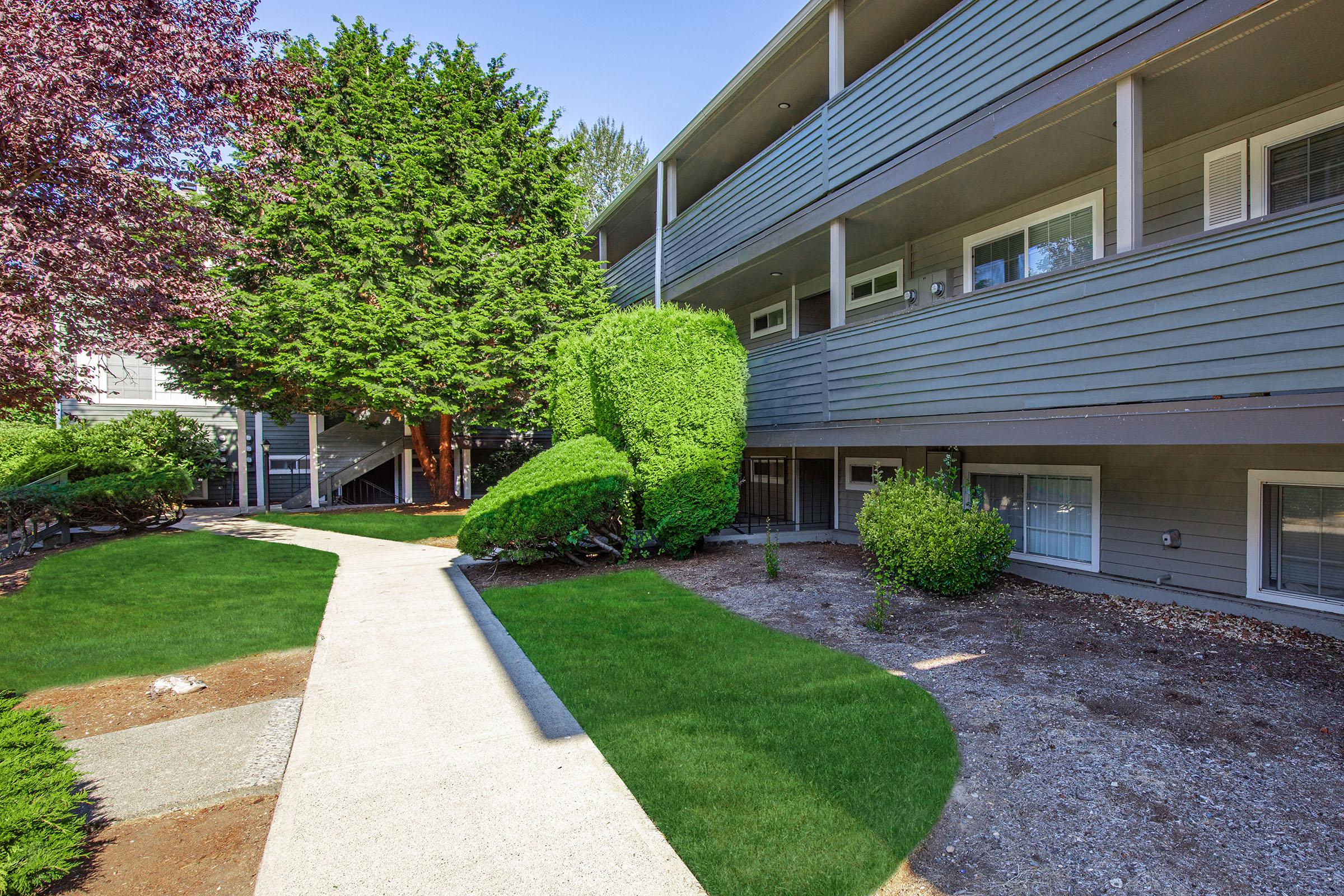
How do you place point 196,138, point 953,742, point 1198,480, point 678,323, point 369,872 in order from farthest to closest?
point 678,323 → point 196,138 → point 1198,480 → point 953,742 → point 369,872

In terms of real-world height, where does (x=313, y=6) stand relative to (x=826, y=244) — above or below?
above

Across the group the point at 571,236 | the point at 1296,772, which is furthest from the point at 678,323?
the point at 571,236

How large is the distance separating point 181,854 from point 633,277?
603 inches

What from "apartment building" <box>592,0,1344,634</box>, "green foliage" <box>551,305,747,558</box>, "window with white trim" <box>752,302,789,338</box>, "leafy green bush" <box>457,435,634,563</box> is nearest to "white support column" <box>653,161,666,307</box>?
"window with white trim" <box>752,302,789,338</box>

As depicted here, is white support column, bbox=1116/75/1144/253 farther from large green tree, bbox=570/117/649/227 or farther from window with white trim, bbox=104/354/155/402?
large green tree, bbox=570/117/649/227

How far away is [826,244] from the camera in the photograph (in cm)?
1005

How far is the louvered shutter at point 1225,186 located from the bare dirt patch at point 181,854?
8749 millimetres

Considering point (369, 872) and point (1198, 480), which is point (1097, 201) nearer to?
point (1198, 480)

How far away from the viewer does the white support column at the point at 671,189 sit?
13.7 metres

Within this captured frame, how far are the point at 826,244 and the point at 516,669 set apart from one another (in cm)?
791

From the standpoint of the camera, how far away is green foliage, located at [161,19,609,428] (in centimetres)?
1510

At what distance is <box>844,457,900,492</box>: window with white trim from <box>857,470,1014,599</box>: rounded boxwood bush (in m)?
3.14

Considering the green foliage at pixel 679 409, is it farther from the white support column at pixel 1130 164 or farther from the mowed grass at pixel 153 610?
the white support column at pixel 1130 164


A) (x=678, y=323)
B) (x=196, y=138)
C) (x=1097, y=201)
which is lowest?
(x=678, y=323)
